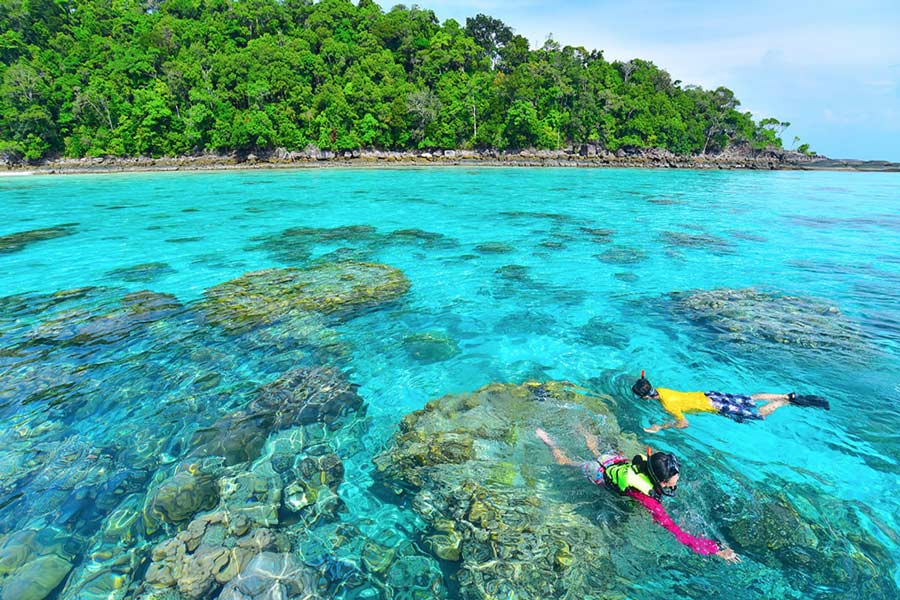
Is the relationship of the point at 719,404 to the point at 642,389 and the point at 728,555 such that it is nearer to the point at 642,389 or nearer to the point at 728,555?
the point at 642,389

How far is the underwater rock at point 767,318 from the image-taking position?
927cm

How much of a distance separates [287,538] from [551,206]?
93.4 ft

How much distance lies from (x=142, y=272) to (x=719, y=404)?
57.0 feet

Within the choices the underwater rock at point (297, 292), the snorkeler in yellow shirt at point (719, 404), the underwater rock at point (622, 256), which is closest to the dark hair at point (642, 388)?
the snorkeler in yellow shirt at point (719, 404)

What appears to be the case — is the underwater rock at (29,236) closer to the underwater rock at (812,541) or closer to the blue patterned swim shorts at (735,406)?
the blue patterned swim shorts at (735,406)

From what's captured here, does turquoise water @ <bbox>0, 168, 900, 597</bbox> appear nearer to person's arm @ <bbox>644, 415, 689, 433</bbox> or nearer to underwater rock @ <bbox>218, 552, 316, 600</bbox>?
person's arm @ <bbox>644, 415, 689, 433</bbox>

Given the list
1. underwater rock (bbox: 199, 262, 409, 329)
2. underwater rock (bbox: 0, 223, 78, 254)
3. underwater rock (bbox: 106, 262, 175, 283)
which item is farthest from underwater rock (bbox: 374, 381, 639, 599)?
underwater rock (bbox: 0, 223, 78, 254)

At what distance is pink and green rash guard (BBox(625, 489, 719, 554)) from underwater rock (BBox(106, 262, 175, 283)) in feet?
50.4

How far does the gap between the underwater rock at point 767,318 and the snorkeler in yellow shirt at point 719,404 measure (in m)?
2.41

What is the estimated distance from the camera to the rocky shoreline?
61.6m

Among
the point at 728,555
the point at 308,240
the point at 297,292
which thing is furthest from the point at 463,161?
A: the point at 728,555

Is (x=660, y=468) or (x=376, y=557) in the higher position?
(x=660, y=468)

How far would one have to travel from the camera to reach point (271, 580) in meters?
4.21

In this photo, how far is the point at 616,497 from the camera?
5230 mm
